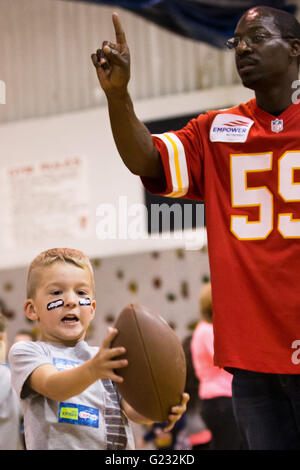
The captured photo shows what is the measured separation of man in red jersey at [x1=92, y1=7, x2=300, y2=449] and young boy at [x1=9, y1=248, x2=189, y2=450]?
0.36 metres

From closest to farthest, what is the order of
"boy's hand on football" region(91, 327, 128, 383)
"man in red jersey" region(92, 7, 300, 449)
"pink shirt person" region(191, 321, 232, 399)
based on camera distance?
"boy's hand on football" region(91, 327, 128, 383), "man in red jersey" region(92, 7, 300, 449), "pink shirt person" region(191, 321, 232, 399)

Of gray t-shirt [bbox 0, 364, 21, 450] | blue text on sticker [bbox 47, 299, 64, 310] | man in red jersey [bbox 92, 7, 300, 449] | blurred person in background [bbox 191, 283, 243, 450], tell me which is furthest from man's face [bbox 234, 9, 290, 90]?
blurred person in background [bbox 191, 283, 243, 450]

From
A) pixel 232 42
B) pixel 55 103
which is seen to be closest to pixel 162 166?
pixel 232 42

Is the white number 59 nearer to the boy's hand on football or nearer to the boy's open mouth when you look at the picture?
the boy's hand on football

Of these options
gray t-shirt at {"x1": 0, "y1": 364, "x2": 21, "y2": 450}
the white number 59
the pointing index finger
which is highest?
the pointing index finger

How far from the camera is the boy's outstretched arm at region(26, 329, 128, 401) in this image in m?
1.37

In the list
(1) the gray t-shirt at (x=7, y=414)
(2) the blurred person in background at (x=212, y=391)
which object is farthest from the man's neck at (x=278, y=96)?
(2) the blurred person in background at (x=212, y=391)

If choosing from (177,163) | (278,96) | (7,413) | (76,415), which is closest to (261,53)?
(278,96)

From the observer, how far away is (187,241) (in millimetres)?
5887

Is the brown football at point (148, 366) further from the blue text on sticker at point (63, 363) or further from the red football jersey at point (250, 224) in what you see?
the blue text on sticker at point (63, 363)

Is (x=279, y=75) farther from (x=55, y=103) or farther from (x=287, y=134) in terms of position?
(x=55, y=103)

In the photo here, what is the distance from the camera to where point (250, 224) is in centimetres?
152

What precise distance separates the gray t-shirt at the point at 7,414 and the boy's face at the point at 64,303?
482mm
